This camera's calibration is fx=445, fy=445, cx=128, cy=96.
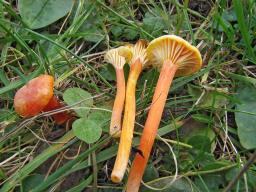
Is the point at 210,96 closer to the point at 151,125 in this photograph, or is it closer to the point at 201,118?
the point at 201,118

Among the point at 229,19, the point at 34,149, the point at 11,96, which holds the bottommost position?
the point at 34,149

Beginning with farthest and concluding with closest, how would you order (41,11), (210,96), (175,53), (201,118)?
(41,11)
(210,96)
(201,118)
(175,53)

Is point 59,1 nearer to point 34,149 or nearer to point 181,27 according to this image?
point 181,27

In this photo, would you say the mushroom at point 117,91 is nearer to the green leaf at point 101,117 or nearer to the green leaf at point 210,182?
the green leaf at point 101,117

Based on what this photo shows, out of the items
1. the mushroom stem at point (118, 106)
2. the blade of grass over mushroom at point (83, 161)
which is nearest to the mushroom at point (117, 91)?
the mushroom stem at point (118, 106)

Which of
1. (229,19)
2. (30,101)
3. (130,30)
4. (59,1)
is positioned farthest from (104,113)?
(229,19)

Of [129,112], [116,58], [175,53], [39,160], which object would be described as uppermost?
[175,53]

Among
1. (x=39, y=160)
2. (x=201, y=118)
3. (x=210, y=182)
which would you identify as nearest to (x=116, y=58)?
(x=201, y=118)
